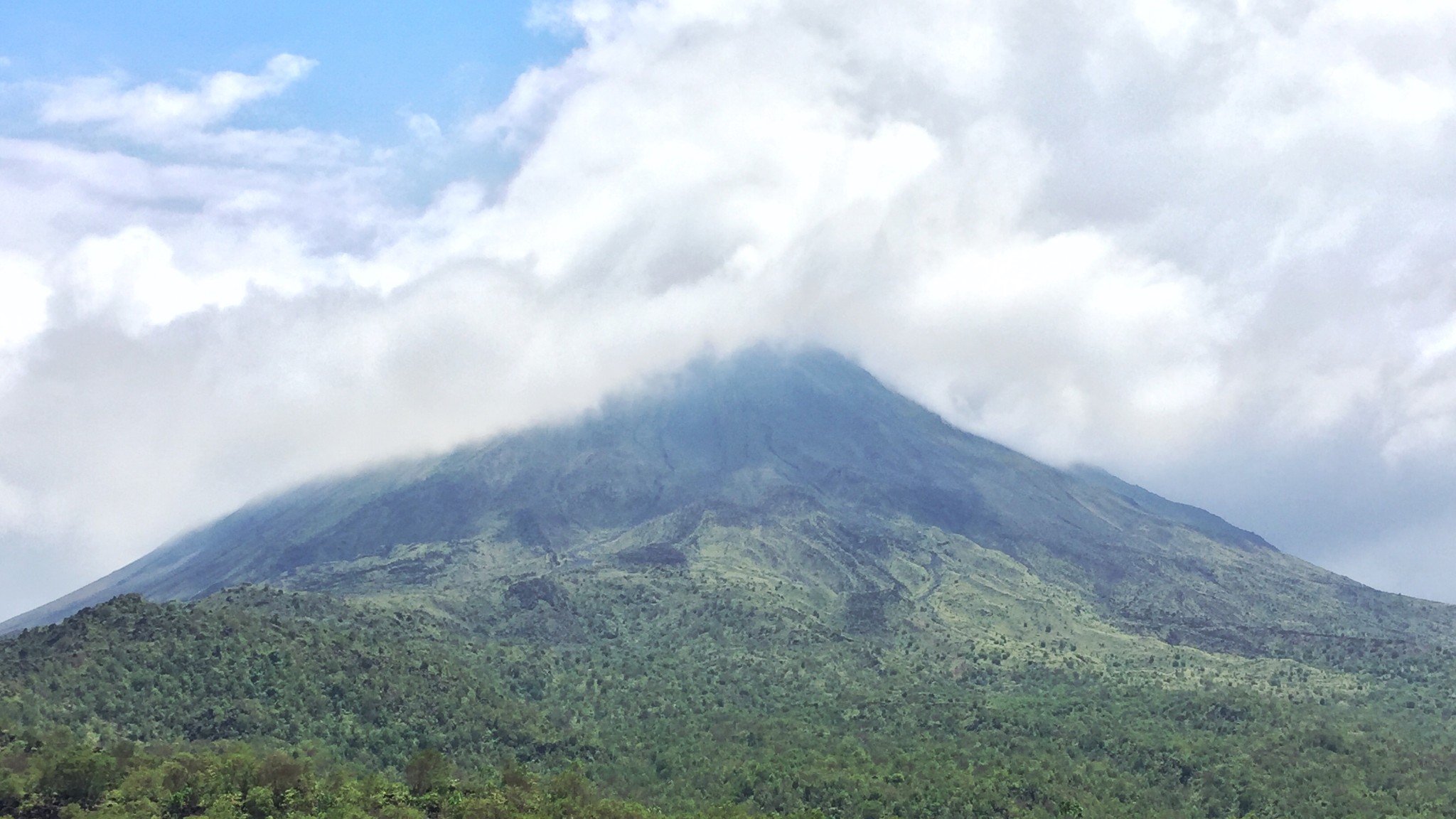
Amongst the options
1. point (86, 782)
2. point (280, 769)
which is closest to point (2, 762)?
point (86, 782)

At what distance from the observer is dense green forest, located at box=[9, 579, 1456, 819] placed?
75562 mm

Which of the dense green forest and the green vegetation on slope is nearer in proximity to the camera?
the green vegetation on slope

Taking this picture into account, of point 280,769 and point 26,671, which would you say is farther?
point 26,671

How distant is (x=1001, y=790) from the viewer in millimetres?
89312

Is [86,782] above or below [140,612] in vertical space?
below

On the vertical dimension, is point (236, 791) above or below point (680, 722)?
above

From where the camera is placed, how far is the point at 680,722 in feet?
372

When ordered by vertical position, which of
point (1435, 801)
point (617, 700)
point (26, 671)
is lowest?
point (1435, 801)

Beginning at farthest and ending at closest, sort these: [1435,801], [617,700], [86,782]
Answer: [617,700]
[1435,801]
[86,782]

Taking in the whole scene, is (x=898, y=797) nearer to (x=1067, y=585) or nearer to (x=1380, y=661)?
(x=1380, y=661)

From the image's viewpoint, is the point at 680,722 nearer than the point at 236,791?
No

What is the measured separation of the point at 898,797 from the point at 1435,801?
39.8m

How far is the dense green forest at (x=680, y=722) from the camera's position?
248 ft

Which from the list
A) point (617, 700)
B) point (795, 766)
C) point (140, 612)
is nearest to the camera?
point (795, 766)
